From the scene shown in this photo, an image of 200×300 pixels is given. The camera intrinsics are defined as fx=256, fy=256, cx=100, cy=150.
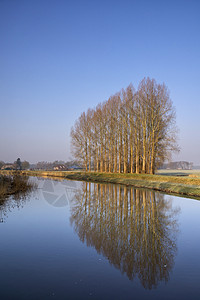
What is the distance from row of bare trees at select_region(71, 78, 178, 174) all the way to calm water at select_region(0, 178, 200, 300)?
26.4 m

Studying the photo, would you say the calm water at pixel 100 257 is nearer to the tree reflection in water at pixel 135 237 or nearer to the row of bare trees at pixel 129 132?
the tree reflection in water at pixel 135 237

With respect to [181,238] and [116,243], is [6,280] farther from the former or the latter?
[181,238]

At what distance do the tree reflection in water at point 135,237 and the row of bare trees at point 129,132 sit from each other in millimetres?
24594

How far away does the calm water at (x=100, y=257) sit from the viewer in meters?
4.95

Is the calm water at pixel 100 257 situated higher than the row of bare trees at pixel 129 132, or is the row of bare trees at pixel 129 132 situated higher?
the row of bare trees at pixel 129 132

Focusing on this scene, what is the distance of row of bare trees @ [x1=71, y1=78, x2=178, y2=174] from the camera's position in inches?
1490

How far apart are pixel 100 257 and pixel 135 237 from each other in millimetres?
2112

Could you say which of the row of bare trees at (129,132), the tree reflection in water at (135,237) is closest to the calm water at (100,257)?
the tree reflection in water at (135,237)

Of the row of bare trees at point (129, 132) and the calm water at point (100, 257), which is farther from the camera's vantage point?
the row of bare trees at point (129, 132)

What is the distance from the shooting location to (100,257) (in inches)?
264

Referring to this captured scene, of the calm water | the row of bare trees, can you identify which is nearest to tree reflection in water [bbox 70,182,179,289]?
the calm water

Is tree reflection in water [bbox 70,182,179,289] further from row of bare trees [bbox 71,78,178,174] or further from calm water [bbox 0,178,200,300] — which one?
row of bare trees [bbox 71,78,178,174]

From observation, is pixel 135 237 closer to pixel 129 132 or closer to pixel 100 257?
pixel 100 257

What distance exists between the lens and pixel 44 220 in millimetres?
11617
